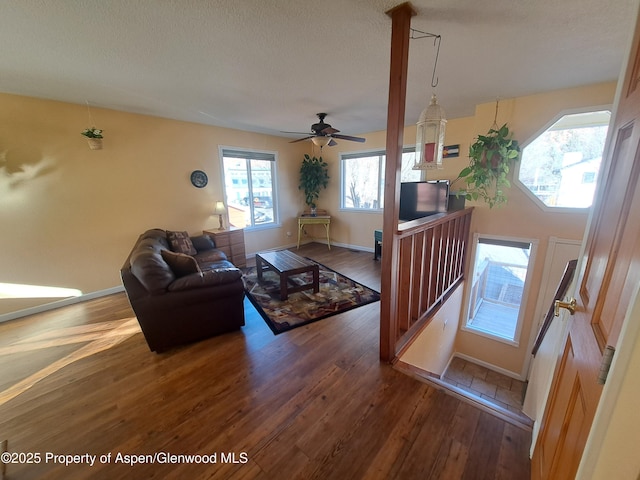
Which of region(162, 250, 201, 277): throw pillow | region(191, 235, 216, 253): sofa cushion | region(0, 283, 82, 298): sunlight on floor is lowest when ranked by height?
region(0, 283, 82, 298): sunlight on floor

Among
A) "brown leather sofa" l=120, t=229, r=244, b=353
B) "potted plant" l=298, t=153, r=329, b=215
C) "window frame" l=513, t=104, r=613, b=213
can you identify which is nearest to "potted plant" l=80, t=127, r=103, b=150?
"brown leather sofa" l=120, t=229, r=244, b=353

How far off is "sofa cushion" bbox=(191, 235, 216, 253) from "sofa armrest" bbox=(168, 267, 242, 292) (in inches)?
73.9

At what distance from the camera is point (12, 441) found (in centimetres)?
142

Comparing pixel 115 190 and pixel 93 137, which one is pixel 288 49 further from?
pixel 115 190

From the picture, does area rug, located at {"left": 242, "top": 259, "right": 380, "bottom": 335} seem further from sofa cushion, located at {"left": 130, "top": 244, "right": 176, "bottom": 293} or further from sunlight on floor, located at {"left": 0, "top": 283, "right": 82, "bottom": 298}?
sunlight on floor, located at {"left": 0, "top": 283, "right": 82, "bottom": 298}

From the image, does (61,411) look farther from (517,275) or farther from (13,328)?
(517,275)

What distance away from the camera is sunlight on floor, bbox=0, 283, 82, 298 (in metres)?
2.76

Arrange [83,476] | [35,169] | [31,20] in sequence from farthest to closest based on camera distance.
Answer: [35,169], [31,20], [83,476]

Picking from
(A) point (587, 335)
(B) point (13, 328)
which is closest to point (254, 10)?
(A) point (587, 335)

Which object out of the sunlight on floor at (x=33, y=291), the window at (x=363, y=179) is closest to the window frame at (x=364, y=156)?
the window at (x=363, y=179)

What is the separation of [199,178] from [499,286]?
5226mm

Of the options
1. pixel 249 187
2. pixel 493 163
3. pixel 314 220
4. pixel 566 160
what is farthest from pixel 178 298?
pixel 566 160

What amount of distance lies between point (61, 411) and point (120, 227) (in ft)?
8.15

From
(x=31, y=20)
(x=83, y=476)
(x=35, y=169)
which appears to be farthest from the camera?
(x=35, y=169)
